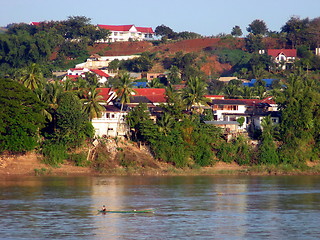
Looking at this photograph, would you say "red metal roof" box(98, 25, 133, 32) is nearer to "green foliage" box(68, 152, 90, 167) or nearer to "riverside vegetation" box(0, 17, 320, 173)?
"riverside vegetation" box(0, 17, 320, 173)

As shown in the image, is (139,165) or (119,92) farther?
(119,92)

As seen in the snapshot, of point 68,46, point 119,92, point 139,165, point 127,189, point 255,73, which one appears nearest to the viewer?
point 127,189

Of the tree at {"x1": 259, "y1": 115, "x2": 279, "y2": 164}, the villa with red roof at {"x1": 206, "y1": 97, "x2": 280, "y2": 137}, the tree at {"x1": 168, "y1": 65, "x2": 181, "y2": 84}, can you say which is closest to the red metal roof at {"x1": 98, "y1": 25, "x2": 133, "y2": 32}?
the tree at {"x1": 168, "y1": 65, "x2": 181, "y2": 84}

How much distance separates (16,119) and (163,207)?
23526mm

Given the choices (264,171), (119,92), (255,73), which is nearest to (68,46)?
(255,73)

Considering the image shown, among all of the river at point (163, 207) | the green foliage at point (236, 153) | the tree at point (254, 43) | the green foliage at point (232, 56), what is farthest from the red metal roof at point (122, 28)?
the river at point (163, 207)

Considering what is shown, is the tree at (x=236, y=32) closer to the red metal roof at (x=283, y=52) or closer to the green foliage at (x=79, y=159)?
the red metal roof at (x=283, y=52)

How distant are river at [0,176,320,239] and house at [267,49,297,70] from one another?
60.2 m

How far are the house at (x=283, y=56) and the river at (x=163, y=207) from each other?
60.2 meters

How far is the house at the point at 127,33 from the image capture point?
163m

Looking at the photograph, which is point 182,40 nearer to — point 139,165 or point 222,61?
point 222,61

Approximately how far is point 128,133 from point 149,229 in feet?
116

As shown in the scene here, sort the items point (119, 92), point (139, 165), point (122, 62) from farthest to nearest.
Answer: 1. point (122, 62)
2. point (119, 92)
3. point (139, 165)

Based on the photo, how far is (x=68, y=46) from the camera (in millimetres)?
143500
